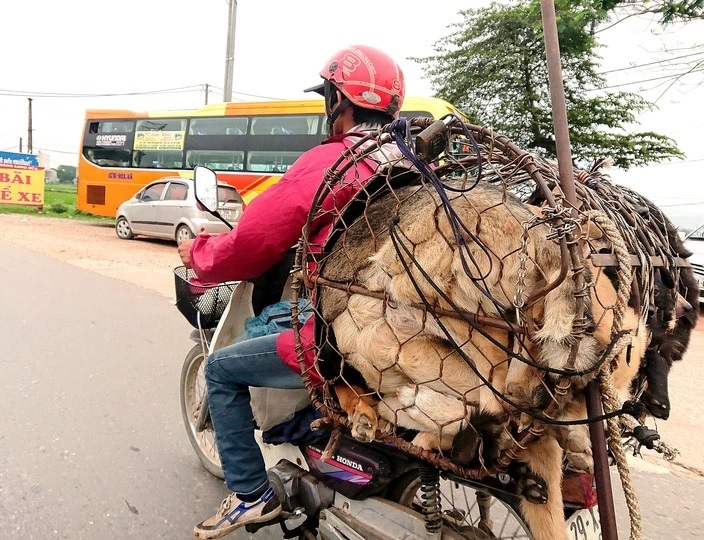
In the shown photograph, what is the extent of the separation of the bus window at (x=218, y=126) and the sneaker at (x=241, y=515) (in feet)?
45.5

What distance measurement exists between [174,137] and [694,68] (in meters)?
13.2

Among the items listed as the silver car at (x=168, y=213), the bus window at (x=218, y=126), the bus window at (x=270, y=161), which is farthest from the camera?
the bus window at (x=218, y=126)

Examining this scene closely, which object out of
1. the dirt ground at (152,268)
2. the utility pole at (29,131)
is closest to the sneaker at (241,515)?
the dirt ground at (152,268)

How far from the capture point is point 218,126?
51.3 ft

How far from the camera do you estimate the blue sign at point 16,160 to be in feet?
73.1

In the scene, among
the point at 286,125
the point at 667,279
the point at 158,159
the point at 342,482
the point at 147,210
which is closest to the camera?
the point at 667,279

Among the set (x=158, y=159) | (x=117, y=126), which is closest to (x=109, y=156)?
(x=117, y=126)

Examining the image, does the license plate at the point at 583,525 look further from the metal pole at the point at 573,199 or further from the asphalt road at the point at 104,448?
the asphalt road at the point at 104,448

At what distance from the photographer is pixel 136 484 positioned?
2904 millimetres

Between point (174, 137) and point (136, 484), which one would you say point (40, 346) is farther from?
point (174, 137)

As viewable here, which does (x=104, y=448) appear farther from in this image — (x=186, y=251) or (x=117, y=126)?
(x=117, y=126)

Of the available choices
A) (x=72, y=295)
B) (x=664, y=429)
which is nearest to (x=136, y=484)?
(x=664, y=429)

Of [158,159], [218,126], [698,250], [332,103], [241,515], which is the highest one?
[332,103]

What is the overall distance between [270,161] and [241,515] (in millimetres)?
13252
